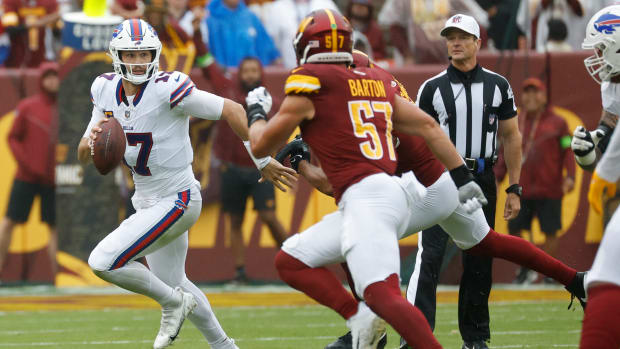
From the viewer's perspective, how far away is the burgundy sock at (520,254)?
5309 millimetres

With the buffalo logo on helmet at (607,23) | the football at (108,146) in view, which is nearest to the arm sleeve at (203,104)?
the football at (108,146)

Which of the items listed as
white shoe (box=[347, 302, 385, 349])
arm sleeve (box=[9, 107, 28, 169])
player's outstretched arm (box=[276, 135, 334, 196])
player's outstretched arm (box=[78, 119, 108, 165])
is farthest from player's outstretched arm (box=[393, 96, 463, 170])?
arm sleeve (box=[9, 107, 28, 169])

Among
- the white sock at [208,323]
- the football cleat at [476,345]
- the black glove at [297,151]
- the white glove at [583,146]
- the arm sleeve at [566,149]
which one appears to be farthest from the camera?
the arm sleeve at [566,149]

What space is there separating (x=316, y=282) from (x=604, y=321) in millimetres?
1289

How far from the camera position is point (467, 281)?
5.95 m

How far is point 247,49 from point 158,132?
4.43 m

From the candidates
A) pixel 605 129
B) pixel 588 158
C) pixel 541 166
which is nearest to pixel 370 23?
pixel 541 166

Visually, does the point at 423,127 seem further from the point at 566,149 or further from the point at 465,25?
the point at 566,149

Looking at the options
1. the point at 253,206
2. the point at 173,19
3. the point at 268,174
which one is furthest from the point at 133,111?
the point at 173,19

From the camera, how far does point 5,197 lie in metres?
9.75

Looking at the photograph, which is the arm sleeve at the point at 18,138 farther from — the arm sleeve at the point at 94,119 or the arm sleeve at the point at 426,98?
the arm sleeve at the point at 426,98

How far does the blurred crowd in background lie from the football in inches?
165

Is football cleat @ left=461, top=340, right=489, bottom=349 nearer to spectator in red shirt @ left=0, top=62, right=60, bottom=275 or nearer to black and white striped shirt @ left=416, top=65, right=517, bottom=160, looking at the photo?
black and white striped shirt @ left=416, top=65, right=517, bottom=160

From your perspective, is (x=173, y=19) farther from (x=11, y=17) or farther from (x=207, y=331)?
(x=207, y=331)
